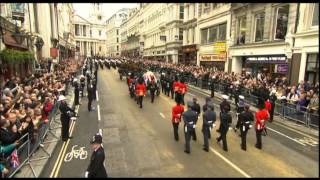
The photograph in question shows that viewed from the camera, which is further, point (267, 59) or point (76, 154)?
point (267, 59)

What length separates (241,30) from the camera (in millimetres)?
29391

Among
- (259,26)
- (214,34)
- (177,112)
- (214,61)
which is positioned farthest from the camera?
(214,34)

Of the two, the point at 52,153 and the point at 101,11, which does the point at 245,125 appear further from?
the point at 101,11

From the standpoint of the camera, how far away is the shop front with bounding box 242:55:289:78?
72.6 feet

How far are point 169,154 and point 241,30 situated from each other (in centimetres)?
2259

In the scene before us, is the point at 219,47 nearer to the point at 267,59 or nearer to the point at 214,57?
the point at 214,57

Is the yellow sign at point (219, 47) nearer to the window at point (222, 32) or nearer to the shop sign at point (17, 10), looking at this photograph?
the window at point (222, 32)

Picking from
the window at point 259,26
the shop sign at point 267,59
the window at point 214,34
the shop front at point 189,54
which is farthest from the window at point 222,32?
the shop front at point 189,54

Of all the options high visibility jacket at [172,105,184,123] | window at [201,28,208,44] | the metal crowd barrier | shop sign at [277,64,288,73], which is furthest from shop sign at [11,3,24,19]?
window at [201,28,208,44]

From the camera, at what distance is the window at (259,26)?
1013 inches

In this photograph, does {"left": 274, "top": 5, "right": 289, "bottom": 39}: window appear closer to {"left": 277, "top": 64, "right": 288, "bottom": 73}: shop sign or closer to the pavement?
{"left": 277, "top": 64, "right": 288, "bottom": 73}: shop sign

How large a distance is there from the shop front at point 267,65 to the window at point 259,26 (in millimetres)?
1820

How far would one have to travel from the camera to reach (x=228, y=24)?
31.6m

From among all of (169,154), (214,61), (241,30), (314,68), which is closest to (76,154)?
(169,154)
